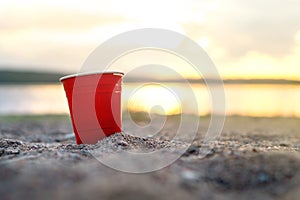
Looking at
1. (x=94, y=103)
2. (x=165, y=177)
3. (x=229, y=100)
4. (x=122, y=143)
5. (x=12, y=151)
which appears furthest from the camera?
(x=229, y=100)

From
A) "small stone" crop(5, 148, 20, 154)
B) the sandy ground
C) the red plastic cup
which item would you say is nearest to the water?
the red plastic cup

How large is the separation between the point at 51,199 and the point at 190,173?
1196 mm

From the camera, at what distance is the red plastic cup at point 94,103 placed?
5.34 m

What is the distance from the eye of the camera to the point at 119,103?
5.57 metres

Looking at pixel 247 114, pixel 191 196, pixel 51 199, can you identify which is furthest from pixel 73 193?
pixel 247 114

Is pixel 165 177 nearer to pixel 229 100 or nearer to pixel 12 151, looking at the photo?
pixel 12 151

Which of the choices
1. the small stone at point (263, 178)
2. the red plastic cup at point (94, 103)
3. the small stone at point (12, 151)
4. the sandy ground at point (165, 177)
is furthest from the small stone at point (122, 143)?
the small stone at point (263, 178)

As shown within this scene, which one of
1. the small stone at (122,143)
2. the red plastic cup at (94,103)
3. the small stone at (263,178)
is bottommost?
the small stone at (263,178)

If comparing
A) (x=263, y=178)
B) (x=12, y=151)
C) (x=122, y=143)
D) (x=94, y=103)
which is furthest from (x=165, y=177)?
(x=12, y=151)

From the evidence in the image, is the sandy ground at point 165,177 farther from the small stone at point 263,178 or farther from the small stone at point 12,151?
the small stone at point 12,151

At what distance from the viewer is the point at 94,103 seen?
5.38 meters

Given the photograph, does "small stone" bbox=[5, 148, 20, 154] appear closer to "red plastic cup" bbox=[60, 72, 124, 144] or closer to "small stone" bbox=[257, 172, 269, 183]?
"red plastic cup" bbox=[60, 72, 124, 144]

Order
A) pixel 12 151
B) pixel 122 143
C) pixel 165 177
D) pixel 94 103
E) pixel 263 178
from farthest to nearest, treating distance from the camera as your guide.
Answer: pixel 94 103 → pixel 12 151 → pixel 122 143 → pixel 263 178 → pixel 165 177

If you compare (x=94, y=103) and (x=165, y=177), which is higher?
(x=94, y=103)
